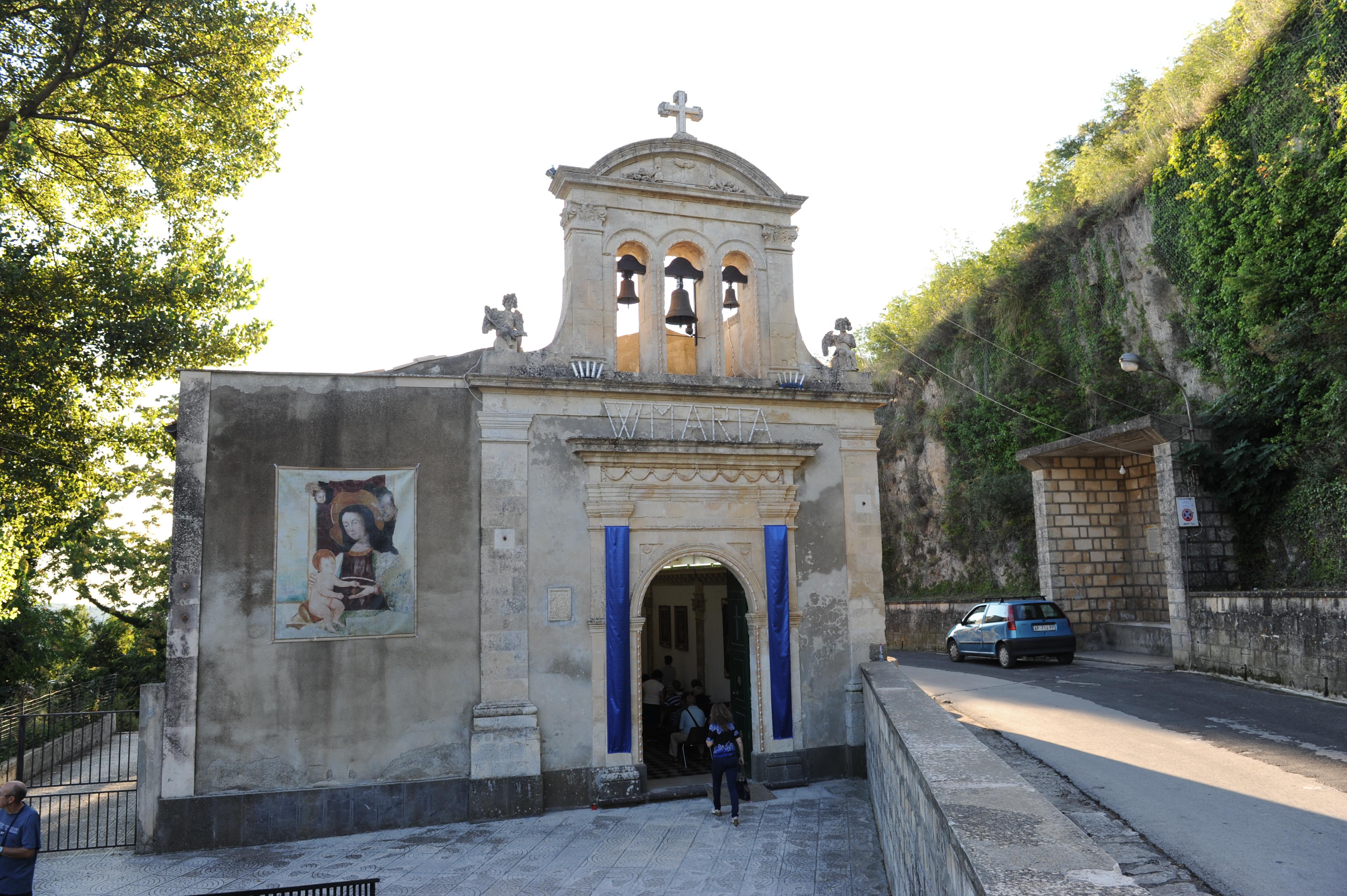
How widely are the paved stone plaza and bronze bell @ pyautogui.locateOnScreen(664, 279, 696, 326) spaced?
636 cm

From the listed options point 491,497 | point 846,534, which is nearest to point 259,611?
point 491,497

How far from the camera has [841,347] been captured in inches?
494

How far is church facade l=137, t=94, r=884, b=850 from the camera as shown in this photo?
32.2 feet

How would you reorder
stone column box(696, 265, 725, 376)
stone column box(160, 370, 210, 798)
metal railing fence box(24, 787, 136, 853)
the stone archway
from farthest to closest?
stone column box(696, 265, 725, 376)
the stone archway
metal railing fence box(24, 787, 136, 853)
stone column box(160, 370, 210, 798)

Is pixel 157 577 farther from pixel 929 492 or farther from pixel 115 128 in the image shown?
pixel 929 492

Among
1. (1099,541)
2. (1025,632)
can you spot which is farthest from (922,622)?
(1025,632)

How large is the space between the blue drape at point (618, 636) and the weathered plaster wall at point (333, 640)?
1.61m

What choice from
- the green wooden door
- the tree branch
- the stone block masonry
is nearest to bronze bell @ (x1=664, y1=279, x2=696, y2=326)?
the green wooden door

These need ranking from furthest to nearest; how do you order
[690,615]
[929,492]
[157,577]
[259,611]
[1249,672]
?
1. [929,492]
2. [157,577]
3. [690,615]
4. [1249,672]
5. [259,611]

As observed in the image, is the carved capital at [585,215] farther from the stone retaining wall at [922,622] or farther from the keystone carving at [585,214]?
the stone retaining wall at [922,622]

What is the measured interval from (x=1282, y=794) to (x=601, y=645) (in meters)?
7.01

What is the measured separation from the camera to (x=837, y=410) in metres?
12.3

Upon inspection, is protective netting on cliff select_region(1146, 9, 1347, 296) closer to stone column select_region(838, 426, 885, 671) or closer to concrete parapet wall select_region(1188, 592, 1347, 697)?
concrete parapet wall select_region(1188, 592, 1347, 697)

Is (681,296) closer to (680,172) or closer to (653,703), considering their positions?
(680,172)
